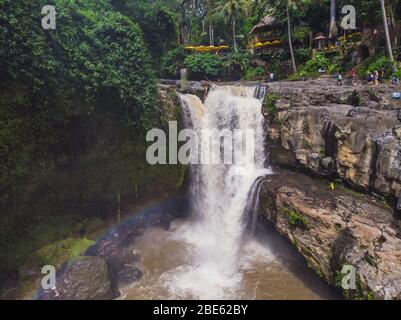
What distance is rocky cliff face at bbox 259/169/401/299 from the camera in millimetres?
10039

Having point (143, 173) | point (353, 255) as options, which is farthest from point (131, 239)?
point (353, 255)

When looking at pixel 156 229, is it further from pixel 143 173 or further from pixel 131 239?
pixel 143 173

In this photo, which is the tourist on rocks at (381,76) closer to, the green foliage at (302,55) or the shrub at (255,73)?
the green foliage at (302,55)

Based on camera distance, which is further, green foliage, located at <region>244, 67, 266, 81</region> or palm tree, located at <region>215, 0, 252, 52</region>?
palm tree, located at <region>215, 0, 252, 52</region>

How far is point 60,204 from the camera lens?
50.1ft

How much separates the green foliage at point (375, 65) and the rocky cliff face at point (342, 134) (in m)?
5.42

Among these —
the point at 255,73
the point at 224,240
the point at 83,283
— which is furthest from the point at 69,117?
the point at 255,73

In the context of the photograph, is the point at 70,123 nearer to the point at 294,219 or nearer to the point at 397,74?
the point at 294,219

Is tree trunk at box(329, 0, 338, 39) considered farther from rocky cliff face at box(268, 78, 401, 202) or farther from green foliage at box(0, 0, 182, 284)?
green foliage at box(0, 0, 182, 284)

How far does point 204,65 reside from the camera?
3162 centimetres

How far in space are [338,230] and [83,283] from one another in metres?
10.4

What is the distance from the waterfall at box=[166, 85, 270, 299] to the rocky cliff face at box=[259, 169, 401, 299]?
A: 227 cm

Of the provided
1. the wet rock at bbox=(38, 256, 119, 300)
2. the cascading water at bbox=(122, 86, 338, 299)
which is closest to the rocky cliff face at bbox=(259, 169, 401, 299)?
the cascading water at bbox=(122, 86, 338, 299)

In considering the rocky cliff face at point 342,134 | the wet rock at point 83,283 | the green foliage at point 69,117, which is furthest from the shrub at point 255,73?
the wet rock at point 83,283
